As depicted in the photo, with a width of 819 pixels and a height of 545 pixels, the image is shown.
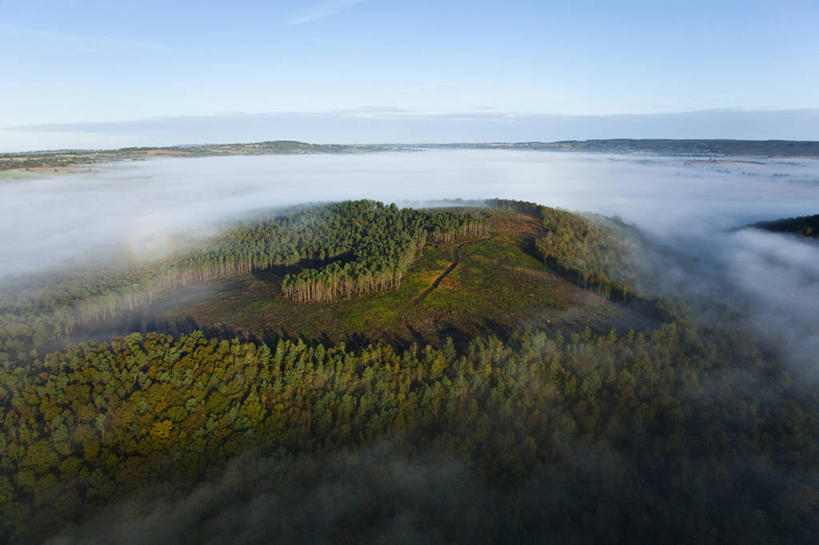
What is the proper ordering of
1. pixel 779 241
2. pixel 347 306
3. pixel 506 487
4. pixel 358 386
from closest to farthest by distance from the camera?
1. pixel 506 487
2. pixel 358 386
3. pixel 347 306
4. pixel 779 241

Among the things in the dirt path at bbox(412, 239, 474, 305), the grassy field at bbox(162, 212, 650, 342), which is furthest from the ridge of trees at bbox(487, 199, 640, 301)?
the dirt path at bbox(412, 239, 474, 305)

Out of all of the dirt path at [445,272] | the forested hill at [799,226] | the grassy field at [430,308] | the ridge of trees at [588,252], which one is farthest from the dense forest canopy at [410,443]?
the forested hill at [799,226]

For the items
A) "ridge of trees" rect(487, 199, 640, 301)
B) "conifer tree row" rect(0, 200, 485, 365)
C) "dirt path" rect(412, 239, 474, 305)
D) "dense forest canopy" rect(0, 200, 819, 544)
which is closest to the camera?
"dense forest canopy" rect(0, 200, 819, 544)

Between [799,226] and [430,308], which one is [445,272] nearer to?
[430,308]

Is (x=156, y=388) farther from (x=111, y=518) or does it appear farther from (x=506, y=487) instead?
(x=506, y=487)

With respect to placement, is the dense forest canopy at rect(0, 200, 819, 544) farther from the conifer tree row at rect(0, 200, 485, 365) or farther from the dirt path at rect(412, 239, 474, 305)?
the dirt path at rect(412, 239, 474, 305)

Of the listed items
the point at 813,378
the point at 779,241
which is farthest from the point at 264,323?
the point at 779,241
